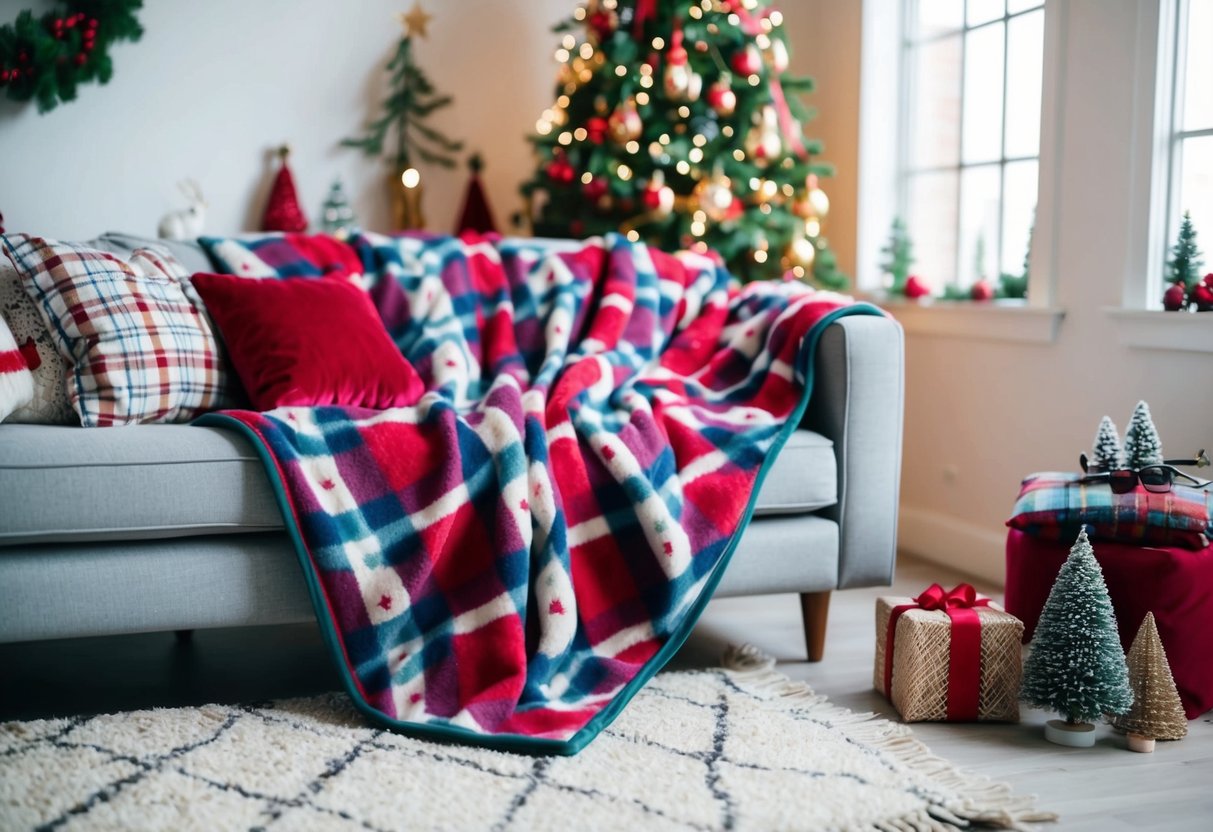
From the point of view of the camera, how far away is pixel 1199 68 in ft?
8.53

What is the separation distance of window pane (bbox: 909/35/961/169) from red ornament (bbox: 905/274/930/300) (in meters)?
0.37

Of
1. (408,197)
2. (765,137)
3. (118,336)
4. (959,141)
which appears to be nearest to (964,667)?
(118,336)

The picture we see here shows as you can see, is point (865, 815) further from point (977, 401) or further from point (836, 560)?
point (977, 401)

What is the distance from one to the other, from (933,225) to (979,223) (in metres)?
0.24

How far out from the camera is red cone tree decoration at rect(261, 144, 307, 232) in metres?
3.56

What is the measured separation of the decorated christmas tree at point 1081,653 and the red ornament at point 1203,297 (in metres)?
0.85

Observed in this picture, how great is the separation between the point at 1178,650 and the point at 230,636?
6.20ft

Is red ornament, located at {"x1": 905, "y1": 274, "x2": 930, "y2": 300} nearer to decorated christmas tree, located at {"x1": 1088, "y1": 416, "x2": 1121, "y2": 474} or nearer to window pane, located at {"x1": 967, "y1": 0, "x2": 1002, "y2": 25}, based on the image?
window pane, located at {"x1": 967, "y1": 0, "x2": 1002, "y2": 25}

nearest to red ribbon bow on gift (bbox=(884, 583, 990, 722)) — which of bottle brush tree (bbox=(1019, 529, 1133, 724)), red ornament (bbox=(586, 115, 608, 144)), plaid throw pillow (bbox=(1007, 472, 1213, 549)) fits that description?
bottle brush tree (bbox=(1019, 529, 1133, 724))

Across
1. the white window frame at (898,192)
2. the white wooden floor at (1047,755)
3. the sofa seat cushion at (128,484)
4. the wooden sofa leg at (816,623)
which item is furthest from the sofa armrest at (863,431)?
the sofa seat cushion at (128,484)

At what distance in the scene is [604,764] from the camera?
5.80ft

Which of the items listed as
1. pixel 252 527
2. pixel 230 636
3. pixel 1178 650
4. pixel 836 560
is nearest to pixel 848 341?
pixel 836 560

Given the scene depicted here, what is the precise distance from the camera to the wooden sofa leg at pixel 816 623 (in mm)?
2389

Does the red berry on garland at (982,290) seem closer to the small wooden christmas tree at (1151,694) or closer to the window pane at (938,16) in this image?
the window pane at (938,16)
